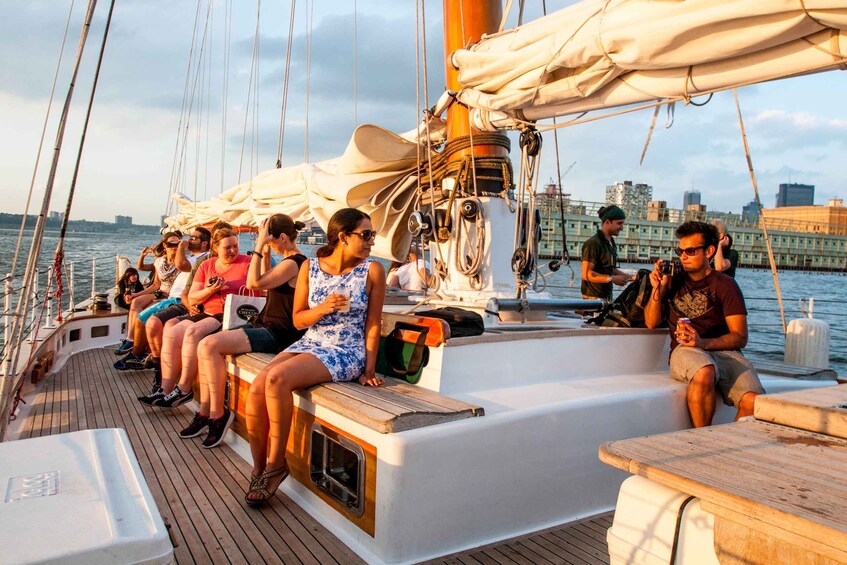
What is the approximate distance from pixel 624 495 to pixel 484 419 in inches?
32.2

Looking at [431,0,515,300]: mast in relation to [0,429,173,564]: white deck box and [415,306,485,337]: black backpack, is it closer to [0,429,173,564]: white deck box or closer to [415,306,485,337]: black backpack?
[415,306,485,337]: black backpack

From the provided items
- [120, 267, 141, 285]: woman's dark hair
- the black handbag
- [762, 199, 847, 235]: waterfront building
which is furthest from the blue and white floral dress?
[762, 199, 847, 235]: waterfront building

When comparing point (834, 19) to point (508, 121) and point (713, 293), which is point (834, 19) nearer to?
point (713, 293)

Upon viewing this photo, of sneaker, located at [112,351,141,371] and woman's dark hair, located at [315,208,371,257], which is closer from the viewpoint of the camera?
woman's dark hair, located at [315,208,371,257]

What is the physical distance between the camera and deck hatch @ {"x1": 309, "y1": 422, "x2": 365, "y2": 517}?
2535 mm

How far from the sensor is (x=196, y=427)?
388cm

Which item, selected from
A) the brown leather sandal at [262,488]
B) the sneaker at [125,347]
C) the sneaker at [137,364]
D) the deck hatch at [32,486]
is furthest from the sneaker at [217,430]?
the sneaker at [125,347]

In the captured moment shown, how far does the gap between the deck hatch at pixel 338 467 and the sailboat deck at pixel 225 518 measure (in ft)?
0.49

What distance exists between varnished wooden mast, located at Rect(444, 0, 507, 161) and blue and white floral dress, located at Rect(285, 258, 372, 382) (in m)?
1.77

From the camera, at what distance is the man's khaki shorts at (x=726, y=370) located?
10.3 ft

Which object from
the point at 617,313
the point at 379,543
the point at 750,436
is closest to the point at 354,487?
the point at 379,543

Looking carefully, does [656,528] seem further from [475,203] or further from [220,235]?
[220,235]

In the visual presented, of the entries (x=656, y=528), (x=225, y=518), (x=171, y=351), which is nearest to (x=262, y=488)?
(x=225, y=518)

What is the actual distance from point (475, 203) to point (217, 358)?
1.96 metres
